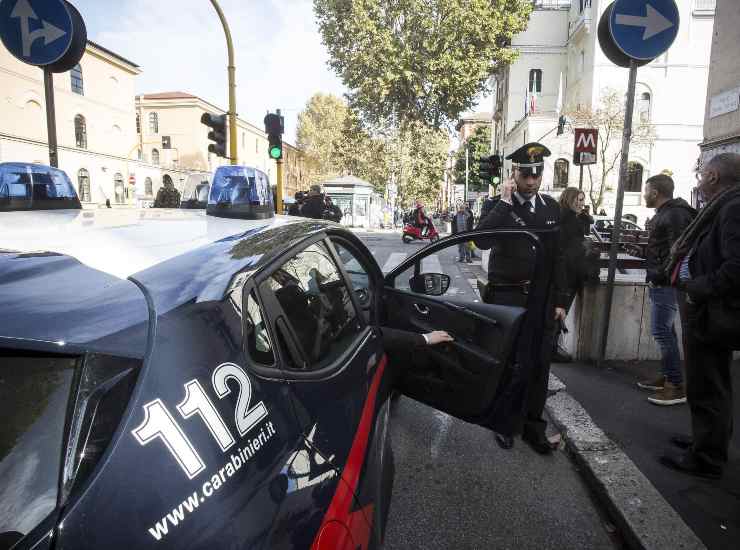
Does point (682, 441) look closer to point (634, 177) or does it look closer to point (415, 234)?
point (415, 234)

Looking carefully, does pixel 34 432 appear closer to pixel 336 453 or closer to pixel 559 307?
pixel 336 453

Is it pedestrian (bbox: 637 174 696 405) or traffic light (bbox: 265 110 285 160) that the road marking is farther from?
pedestrian (bbox: 637 174 696 405)

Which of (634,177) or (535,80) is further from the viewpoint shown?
(535,80)

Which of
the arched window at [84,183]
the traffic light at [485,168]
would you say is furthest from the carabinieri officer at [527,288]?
the arched window at [84,183]

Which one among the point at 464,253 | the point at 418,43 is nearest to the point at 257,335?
the point at 464,253

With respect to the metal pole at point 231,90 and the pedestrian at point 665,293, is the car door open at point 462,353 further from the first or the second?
the metal pole at point 231,90

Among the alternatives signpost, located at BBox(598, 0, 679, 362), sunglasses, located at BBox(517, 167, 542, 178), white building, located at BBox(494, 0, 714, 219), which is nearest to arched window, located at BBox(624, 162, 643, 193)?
white building, located at BBox(494, 0, 714, 219)

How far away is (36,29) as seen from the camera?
3963 millimetres

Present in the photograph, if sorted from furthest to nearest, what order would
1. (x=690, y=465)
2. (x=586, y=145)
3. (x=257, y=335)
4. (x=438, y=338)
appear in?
1. (x=586, y=145)
2. (x=690, y=465)
3. (x=438, y=338)
4. (x=257, y=335)

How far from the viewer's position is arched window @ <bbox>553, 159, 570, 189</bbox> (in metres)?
33.0

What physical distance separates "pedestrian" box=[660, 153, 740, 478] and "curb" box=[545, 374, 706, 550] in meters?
0.34

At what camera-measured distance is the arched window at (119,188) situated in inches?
1570

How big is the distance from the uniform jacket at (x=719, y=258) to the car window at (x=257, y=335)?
2424mm

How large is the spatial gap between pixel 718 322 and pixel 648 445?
108 cm
